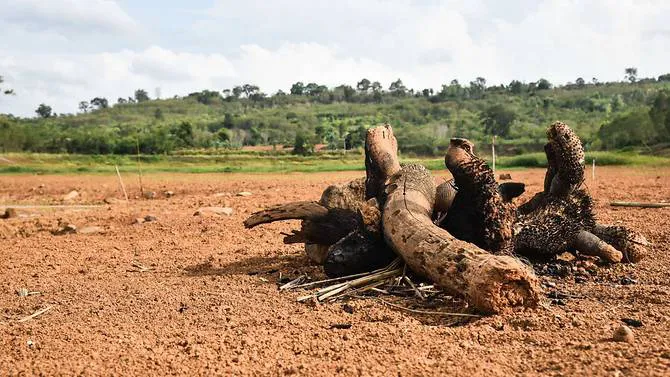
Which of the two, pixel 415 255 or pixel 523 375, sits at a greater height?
pixel 415 255

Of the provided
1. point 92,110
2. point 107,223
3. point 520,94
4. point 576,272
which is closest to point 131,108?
point 92,110

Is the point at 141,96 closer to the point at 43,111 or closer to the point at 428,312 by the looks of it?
the point at 43,111

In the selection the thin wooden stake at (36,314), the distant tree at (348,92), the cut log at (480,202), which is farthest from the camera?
the distant tree at (348,92)

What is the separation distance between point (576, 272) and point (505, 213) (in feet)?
3.11

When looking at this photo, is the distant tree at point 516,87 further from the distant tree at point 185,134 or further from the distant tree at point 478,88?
the distant tree at point 185,134

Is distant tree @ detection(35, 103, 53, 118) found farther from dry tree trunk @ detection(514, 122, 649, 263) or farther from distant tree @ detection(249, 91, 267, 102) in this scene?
dry tree trunk @ detection(514, 122, 649, 263)

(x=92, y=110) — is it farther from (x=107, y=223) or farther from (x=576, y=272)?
(x=576, y=272)

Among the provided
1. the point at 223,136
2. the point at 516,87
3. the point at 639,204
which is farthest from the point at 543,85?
the point at 639,204

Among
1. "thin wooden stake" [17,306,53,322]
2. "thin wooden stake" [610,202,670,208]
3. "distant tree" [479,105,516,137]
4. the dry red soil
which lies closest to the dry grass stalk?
the dry red soil

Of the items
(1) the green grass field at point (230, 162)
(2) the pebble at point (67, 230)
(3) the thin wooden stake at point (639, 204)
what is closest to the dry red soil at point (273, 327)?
(2) the pebble at point (67, 230)

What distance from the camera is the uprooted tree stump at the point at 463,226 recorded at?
14.5 feet

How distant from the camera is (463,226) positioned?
5.47 metres

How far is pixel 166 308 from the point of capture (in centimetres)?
504

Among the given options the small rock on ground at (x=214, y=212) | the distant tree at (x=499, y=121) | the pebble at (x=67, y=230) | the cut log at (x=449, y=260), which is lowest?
the pebble at (x=67, y=230)
